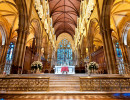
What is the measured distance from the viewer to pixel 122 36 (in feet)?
49.1

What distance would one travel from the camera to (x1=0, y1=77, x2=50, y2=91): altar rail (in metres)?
4.23

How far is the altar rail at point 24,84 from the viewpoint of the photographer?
13.9ft

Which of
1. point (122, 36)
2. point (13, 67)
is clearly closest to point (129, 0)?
point (122, 36)

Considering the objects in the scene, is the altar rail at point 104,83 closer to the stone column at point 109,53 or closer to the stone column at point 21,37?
the stone column at point 109,53

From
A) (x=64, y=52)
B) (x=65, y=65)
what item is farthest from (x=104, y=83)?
(x=64, y=52)

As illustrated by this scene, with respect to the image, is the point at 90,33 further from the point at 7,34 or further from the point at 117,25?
the point at 7,34

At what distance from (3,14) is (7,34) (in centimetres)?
339

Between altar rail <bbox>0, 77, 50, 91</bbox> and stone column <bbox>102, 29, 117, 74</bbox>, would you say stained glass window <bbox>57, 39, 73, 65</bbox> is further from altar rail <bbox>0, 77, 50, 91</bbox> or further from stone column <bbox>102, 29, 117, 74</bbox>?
altar rail <bbox>0, 77, 50, 91</bbox>

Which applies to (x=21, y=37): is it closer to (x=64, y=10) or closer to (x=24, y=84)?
(x=24, y=84)

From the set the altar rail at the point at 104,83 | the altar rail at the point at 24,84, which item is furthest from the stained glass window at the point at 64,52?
the altar rail at the point at 24,84

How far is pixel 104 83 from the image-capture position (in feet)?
14.6

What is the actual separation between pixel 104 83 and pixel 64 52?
25.7 m

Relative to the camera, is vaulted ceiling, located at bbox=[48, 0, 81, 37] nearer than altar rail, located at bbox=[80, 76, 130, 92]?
No

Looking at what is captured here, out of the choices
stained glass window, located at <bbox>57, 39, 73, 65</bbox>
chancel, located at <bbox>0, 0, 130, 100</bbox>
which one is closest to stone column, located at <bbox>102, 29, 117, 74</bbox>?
chancel, located at <bbox>0, 0, 130, 100</bbox>
